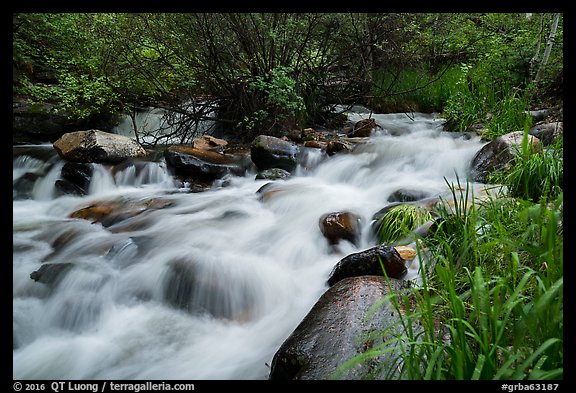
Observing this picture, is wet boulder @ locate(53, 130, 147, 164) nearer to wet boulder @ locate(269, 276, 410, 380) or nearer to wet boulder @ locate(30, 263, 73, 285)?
wet boulder @ locate(30, 263, 73, 285)

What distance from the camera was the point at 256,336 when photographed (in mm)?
2887

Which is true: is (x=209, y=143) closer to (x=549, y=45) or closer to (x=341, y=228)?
(x=341, y=228)

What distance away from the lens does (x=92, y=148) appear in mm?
6488

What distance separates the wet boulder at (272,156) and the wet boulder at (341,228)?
2489 millimetres

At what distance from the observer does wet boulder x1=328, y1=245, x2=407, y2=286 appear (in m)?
2.78

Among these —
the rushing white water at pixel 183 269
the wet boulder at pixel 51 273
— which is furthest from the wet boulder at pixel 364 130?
the wet boulder at pixel 51 273

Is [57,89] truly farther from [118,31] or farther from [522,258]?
[522,258]

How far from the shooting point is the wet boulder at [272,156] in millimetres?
6520

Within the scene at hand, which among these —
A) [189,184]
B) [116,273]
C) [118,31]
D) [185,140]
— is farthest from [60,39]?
[116,273]

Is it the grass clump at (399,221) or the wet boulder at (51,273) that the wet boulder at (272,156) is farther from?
the wet boulder at (51,273)

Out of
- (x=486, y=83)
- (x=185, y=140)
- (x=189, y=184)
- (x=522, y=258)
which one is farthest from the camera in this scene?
(x=185, y=140)

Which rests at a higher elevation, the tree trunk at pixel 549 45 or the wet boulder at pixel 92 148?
the tree trunk at pixel 549 45

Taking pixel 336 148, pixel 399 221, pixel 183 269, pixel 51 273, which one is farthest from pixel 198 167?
pixel 399 221

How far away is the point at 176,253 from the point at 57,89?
16.8 ft
